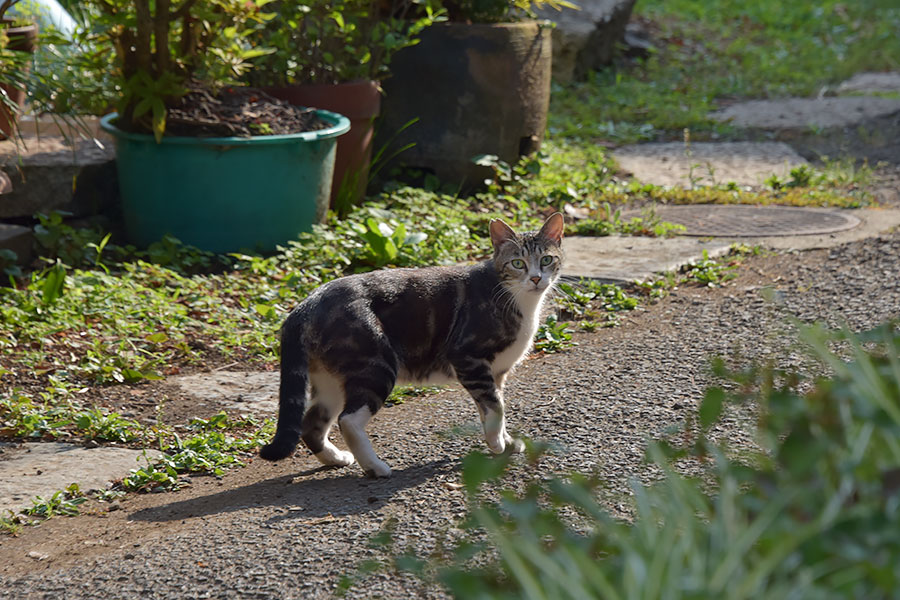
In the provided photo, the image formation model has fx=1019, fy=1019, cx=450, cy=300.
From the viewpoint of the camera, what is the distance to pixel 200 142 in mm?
5504

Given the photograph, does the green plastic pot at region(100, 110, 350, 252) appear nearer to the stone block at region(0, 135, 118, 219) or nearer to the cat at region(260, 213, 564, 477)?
the stone block at region(0, 135, 118, 219)

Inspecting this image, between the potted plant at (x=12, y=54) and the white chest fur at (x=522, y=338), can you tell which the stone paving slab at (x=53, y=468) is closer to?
the white chest fur at (x=522, y=338)

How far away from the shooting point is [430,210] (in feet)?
21.4

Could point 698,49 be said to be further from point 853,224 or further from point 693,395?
point 693,395

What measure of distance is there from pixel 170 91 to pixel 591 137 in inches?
173

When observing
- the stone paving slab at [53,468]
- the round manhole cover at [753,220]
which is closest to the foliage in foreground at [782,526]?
the stone paving slab at [53,468]

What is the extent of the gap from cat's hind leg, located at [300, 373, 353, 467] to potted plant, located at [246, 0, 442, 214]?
3.12m

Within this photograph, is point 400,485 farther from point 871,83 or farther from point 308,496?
point 871,83

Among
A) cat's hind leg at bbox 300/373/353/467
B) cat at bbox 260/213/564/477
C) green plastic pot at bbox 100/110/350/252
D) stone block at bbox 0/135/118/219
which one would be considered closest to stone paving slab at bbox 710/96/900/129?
green plastic pot at bbox 100/110/350/252

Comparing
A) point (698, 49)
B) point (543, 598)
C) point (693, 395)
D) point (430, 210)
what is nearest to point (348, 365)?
point (693, 395)

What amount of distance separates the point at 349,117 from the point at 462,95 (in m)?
0.94

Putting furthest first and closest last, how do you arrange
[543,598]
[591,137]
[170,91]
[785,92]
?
[785,92] < [591,137] < [170,91] < [543,598]

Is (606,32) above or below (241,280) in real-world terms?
above

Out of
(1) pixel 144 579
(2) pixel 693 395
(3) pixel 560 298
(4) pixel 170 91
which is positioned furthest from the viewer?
(4) pixel 170 91
